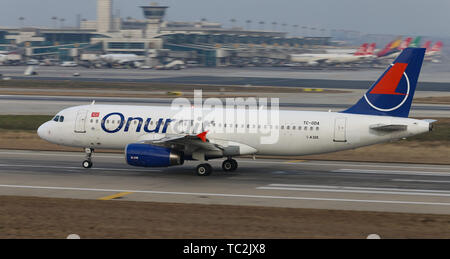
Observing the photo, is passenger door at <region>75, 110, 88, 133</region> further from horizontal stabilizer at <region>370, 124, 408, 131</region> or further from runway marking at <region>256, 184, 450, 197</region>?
horizontal stabilizer at <region>370, 124, 408, 131</region>

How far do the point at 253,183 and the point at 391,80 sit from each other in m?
9.85

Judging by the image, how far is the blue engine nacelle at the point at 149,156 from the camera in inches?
1352

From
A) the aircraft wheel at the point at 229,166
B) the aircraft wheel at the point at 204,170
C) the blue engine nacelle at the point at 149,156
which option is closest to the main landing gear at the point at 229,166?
the aircraft wheel at the point at 229,166

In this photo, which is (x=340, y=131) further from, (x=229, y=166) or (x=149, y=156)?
(x=149, y=156)

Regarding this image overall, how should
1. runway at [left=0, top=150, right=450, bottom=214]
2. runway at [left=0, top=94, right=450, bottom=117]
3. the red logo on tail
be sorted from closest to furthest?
1. runway at [left=0, top=150, right=450, bottom=214]
2. the red logo on tail
3. runway at [left=0, top=94, right=450, bottom=117]

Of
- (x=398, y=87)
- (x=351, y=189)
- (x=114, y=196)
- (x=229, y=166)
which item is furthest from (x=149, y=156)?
(x=398, y=87)

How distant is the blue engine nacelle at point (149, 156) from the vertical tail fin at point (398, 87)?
1162 centimetres

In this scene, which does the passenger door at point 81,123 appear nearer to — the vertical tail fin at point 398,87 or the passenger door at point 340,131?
the passenger door at point 340,131

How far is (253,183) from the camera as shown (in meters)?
33.7

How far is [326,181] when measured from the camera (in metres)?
34.5

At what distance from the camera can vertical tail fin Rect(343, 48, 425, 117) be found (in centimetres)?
3478

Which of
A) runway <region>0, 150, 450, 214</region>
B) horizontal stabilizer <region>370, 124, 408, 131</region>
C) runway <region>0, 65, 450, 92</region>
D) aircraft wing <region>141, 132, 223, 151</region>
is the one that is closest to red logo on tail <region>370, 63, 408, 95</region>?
horizontal stabilizer <region>370, 124, 408, 131</region>

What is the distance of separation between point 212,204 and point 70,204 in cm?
622
